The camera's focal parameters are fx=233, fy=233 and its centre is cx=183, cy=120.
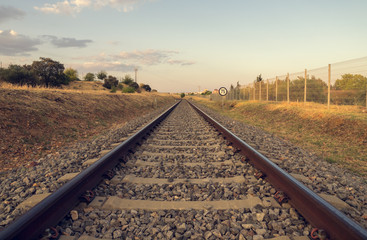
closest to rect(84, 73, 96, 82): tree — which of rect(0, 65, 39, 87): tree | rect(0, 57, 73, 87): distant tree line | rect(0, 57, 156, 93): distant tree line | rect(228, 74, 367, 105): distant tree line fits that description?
rect(0, 57, 156, 93): distant tree line

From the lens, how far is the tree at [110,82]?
67.6 meters

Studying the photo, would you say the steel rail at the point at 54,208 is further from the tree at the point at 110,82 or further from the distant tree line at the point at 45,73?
the tree at the point at 110,82

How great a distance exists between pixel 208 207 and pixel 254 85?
2494 centimetres

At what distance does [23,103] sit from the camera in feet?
29.7

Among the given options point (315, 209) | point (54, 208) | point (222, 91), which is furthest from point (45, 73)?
point (315, 209)

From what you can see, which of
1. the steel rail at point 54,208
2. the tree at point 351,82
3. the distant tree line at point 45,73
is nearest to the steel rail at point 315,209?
the steel rail at point 54,208

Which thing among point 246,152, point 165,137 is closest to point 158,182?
point 246,152

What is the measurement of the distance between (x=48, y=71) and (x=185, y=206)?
40.0 m

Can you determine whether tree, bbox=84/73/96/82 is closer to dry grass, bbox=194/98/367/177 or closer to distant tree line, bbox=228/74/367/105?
distant tree line, bbox=228/74/367/105

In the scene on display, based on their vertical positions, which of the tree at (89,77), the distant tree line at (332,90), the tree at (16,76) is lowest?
the distant tree line at (332,90)

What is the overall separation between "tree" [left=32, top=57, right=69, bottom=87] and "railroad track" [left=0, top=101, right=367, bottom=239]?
121 feet

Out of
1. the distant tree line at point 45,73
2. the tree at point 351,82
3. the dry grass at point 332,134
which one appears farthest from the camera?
the distant tree line at point 45,73

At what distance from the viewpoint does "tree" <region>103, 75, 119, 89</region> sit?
222 feet

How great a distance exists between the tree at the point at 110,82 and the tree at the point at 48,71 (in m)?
29.7
